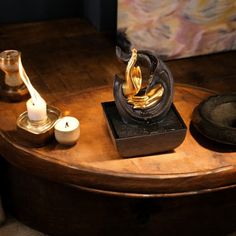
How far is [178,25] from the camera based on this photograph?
2.65 metres

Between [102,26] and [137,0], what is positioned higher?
[137,0]

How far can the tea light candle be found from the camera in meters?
1.39

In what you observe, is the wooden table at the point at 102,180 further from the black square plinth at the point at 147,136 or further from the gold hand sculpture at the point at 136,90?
the gold hand sculpture at the point at 136,90

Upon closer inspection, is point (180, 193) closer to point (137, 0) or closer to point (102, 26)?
point (137, 0)

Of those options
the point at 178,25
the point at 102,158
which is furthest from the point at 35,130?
the point at 178,25

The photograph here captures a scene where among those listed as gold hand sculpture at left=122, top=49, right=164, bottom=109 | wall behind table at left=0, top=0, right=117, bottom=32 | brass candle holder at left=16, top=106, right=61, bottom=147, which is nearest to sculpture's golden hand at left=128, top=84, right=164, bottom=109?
gold hand sculpture at left=122, top=49, right=164, bottom=109

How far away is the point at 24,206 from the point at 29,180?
15cm

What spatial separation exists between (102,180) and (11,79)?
0.54 m

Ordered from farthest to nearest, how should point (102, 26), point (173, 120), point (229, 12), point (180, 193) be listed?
point (102, 26) → point (229, 12) → point (173, 120) → point (180, 193)

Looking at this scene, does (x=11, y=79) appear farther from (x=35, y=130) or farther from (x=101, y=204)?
(x=101, y=204)

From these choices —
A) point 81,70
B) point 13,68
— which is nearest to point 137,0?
point 81,70

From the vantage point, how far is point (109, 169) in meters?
1.34

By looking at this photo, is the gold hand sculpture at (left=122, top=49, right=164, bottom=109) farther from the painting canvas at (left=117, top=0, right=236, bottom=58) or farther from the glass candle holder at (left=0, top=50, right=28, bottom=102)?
the painting canvas at (left=117, top=0, right=236, bottom=58)

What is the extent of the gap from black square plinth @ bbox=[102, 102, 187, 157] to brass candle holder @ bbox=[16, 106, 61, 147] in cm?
18
